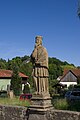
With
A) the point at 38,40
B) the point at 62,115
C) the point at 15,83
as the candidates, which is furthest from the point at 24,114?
the point at 15,83

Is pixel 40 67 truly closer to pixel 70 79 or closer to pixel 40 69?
pixel 40 69

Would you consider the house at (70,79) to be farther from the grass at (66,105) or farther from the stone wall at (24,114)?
the stone wall at (24,114)

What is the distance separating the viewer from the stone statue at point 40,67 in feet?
36.7

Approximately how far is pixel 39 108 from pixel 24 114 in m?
0.99

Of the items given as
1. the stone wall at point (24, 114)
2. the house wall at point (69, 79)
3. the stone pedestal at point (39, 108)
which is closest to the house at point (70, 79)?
the house wall at point (69, 79)

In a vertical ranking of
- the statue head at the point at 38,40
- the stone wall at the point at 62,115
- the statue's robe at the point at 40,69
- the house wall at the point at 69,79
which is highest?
the house wall at the point at 69,79

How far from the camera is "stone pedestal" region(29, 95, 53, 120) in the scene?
10727mm

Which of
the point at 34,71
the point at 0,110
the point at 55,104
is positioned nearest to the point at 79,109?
the point at 55,104

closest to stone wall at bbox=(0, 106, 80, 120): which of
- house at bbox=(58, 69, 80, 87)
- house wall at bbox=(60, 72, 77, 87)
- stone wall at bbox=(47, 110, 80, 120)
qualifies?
stone wall at bbox=(47, 110, 80, 120)

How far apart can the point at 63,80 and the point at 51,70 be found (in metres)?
9.72

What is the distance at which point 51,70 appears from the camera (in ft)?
295

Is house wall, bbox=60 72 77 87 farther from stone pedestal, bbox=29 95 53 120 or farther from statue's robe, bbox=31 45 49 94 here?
stone pedestal, bbox=29 95 53 120

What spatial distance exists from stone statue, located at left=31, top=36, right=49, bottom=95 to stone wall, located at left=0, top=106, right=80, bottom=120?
37.9 inches

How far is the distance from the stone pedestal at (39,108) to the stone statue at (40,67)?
0.25 m
